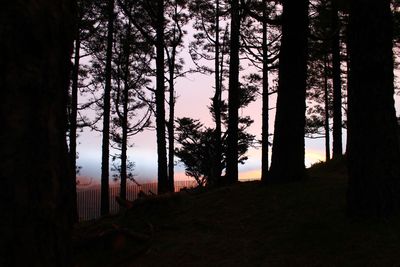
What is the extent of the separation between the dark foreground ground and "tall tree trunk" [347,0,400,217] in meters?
0.35

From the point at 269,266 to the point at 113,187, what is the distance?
23719 millimetres

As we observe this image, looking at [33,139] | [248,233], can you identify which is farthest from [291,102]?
[33,139]

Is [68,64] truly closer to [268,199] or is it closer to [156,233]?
[156,233]

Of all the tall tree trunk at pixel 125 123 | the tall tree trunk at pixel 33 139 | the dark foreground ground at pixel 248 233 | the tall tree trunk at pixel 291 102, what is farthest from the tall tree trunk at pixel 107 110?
the tall tree trunk at pixel 33 139

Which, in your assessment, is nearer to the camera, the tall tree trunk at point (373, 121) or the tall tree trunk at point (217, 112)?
the tall tree trunk at point (373, 121)

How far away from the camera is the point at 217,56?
24047mm

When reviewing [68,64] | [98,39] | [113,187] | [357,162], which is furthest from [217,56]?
[68,64]

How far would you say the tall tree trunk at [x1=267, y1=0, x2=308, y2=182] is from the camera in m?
9.34

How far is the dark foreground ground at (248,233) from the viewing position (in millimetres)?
5848

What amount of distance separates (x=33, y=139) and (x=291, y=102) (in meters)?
8.16

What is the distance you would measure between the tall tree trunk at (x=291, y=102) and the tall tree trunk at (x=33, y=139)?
7800 mm

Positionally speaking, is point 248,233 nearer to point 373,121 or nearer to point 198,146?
point 373,121

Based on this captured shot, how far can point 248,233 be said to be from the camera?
23.2 ft

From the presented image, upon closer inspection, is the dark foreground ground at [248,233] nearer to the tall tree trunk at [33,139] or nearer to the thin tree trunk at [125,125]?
the tall tree trunk at [33,139]
